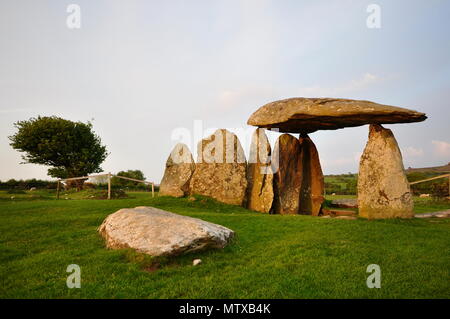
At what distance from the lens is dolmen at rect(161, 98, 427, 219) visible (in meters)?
13.4

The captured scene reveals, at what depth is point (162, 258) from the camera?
6.88 meters

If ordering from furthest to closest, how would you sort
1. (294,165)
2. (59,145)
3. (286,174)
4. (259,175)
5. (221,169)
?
(59,145) → (294,165) → (286,174) → (221,169) → (259,175)

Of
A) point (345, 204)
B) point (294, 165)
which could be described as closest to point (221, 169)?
point (294, 165)

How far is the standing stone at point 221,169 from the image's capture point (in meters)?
16.9

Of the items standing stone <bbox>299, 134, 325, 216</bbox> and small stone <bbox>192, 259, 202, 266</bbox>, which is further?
standing stone <bbox>299, 134, 325, 216</bbox>

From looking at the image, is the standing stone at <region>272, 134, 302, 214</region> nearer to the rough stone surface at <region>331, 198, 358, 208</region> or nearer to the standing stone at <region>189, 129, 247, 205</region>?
the standing stone at <region>189, 129, 247, 205</region>

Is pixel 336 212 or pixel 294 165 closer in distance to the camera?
pixel 336 212

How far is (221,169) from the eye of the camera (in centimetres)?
1741

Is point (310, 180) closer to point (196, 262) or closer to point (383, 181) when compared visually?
point (383, 181)

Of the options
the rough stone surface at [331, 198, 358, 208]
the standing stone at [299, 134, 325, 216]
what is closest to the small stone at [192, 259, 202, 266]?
the standing stone at [299, 134, 325, 216]

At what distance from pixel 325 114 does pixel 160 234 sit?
9.69m

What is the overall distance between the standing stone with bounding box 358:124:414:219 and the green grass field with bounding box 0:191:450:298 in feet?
7.56
